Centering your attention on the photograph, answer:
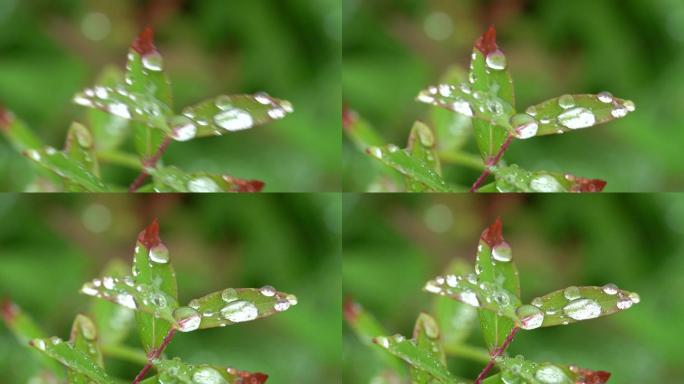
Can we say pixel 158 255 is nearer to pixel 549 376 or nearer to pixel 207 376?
pixel 207 376

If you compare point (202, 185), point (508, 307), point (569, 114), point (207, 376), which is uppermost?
point (569, 114)

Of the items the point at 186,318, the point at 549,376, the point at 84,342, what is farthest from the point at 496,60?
the point at 84,342

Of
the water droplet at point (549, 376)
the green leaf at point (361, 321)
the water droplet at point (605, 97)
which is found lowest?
the water droplet at point (549, 376)

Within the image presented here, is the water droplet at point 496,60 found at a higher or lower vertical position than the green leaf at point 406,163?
higher

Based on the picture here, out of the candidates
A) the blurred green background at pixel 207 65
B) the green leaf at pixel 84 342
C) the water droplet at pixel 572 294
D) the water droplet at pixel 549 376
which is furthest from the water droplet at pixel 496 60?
the green leaf at pixel 84 342

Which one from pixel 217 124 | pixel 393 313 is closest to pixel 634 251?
pixel 393 313

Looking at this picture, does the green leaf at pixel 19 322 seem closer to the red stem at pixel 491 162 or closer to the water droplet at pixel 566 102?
the red stem at pixel 491 162
